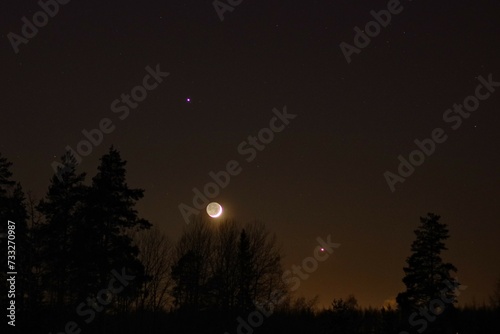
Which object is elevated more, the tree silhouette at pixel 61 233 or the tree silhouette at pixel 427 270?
the tree silhouette at pixel 61 233

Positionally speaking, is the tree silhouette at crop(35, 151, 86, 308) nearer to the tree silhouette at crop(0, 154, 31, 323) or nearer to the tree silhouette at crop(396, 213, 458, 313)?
the tree silhouette at crop(0, 154, 31, 323)

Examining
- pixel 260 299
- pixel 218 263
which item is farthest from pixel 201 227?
pixel 260 299

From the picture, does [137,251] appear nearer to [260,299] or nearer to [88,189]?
[88,189]

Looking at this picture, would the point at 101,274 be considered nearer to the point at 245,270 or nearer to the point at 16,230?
the point at 16,230

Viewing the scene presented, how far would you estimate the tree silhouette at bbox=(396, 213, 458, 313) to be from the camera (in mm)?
61594

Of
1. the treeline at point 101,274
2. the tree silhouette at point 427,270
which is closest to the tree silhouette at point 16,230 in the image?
the treeline at point 101,274

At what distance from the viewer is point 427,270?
203 feet

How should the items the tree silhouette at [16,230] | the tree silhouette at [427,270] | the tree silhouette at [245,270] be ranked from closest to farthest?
the tree silhouette at [16,230] → the tree silhouette at [427,270] → the tree silhouette at [245,270]

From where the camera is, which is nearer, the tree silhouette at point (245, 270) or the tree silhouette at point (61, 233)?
the tree silhouette at point (61, 233)

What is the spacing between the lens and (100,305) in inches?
1791

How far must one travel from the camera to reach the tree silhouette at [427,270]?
61594mm

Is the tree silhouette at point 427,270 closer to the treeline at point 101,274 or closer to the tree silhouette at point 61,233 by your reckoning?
the treeline at point 101,274

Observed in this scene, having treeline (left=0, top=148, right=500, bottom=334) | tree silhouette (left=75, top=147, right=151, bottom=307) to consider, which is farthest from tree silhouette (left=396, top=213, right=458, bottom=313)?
tree silhouette (left=75, top=147, right=151, bottom=307)

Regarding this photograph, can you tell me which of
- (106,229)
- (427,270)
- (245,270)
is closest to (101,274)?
(106,229)
